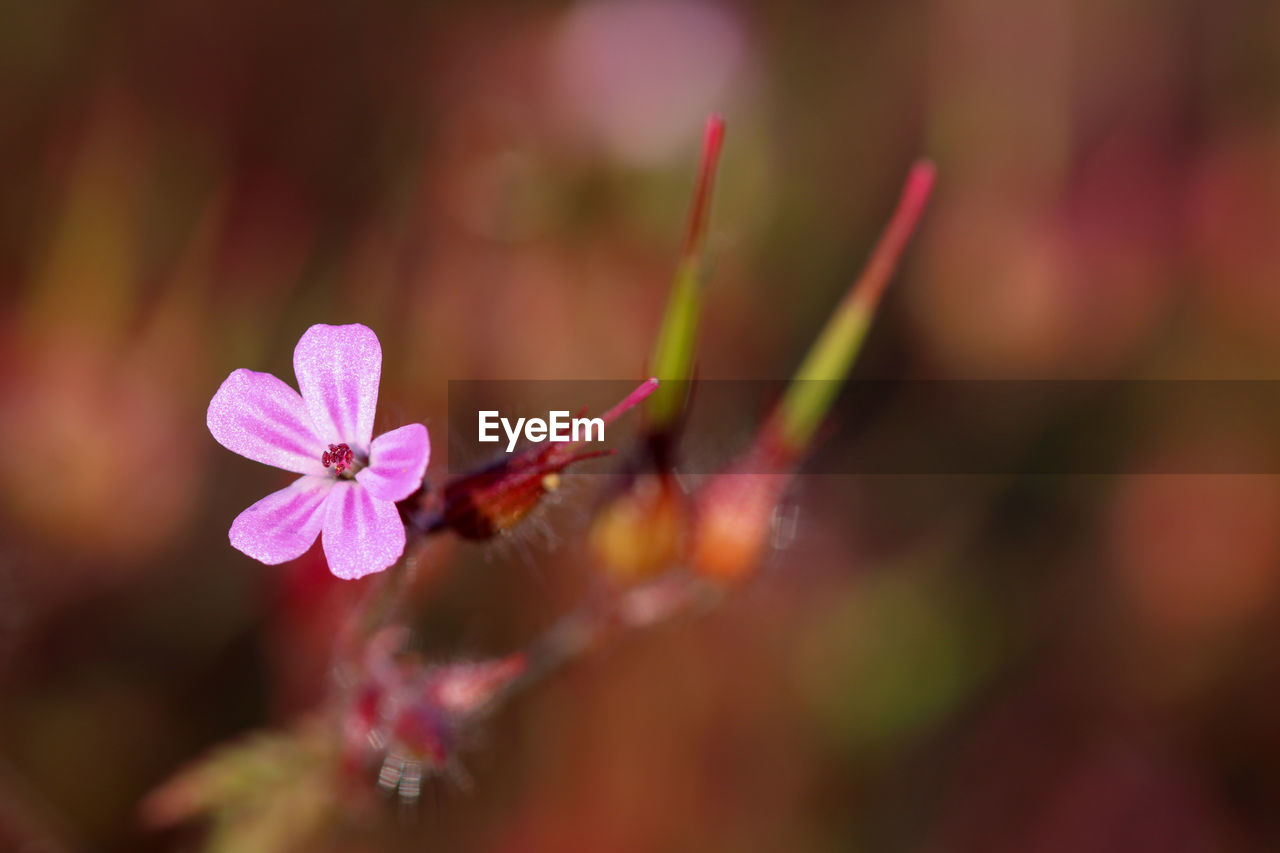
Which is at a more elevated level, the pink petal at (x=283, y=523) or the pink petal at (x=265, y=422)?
the pink petal at (x=265, y=422)

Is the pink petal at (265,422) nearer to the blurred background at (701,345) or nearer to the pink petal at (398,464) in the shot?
the pink petal at (398,464)

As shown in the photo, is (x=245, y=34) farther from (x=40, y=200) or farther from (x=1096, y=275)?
(x=1096, y=275)

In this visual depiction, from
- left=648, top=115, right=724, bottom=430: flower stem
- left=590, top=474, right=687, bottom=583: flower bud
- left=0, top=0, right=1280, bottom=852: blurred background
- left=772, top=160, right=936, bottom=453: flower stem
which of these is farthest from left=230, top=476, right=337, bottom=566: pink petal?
left=0, top=0, right=1280, bottom=852: blurred background

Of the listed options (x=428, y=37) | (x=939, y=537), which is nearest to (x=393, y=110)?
(x=428, y=37)

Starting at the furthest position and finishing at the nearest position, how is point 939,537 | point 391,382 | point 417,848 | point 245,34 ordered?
1. point 245,34
2. point 939,537
3. point 391,382
4. point 417,848
